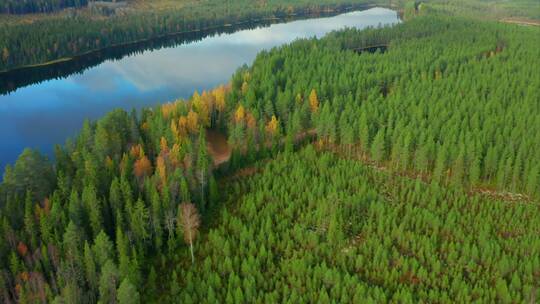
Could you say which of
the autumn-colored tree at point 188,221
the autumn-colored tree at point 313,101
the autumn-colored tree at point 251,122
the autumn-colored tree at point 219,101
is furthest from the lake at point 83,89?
the autumn-colored tree at point 188,221

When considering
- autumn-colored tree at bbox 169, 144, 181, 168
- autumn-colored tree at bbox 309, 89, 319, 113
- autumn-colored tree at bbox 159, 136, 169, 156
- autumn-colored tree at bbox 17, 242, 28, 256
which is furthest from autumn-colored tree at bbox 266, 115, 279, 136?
autumn-colored tree at bbox 17, 242, 28, 256

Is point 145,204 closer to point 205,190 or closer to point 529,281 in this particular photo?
point 205,190

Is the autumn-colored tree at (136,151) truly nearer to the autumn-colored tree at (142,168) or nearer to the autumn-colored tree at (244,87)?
the autumn-colored tree at (142,168)

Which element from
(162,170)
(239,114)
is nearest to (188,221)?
(162,170)

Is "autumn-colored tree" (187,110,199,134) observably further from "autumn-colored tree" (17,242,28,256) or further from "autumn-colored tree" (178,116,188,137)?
"autumn-colored tree" (17,242,28,256)

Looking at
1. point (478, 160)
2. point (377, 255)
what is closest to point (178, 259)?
point (377, 255)

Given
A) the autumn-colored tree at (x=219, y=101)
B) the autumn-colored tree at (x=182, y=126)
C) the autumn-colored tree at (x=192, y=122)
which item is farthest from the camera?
the autumn-colored tree at (x=219, y=101)
